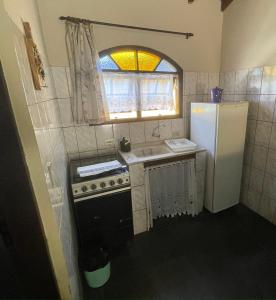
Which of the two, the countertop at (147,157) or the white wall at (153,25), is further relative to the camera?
the countertop at (147,157)

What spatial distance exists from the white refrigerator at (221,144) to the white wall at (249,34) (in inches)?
21.9

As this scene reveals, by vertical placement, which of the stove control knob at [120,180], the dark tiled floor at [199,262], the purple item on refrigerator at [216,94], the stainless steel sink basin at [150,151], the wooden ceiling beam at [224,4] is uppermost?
the wooden ceiling beam at [224,4]

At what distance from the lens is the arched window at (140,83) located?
202cm

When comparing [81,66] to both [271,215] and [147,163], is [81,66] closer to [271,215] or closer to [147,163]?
[147,163]

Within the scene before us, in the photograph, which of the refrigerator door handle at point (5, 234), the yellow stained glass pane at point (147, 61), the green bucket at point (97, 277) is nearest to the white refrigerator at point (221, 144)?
the yellow stained glass pane at point (147, 61)

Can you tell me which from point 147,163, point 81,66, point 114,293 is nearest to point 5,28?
point 81,66

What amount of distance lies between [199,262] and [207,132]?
139 centimetres

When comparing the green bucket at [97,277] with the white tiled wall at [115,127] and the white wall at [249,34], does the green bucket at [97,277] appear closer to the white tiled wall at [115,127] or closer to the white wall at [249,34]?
the white tiled wall at [115,127]

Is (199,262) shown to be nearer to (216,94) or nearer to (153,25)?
(216,94)

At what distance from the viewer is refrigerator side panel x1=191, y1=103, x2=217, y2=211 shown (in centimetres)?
197

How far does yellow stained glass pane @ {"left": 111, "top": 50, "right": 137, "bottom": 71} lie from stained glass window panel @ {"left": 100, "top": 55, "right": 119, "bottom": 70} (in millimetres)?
51

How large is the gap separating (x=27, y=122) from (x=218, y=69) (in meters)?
2.67

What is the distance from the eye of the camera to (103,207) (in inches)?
63.2

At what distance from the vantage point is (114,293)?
141 centimetres
